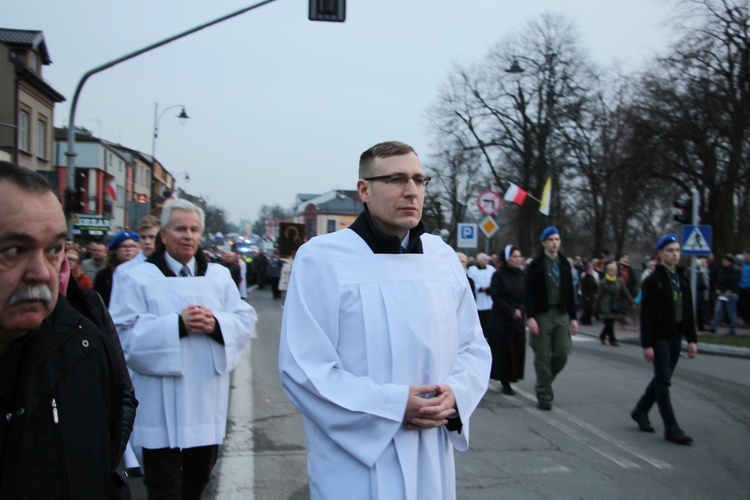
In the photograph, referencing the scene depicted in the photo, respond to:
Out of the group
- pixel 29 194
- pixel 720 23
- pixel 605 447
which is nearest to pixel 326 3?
pixel 605 447

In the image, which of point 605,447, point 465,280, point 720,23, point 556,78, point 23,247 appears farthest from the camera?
point 556,78

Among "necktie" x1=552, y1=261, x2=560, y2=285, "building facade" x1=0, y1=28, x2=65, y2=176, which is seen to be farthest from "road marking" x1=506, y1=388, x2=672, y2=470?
"building facade" x1=0, y1=28, x2=65, y2=176

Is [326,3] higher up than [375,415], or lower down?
higher up

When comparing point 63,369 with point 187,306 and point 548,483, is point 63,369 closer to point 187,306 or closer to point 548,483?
point 187,306

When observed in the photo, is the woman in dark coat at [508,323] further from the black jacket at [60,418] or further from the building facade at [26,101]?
the building facade at [26,101]

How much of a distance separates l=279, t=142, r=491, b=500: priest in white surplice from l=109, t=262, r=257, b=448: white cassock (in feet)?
4.53

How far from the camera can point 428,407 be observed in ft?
8.47

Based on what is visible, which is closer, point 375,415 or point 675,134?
point 375,415

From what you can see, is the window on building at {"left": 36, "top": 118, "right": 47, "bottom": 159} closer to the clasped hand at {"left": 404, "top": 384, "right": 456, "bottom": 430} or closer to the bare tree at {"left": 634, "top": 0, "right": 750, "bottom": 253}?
the bare tree at {"left": 634, "top": 0, "right": 750, "bottom": 253}

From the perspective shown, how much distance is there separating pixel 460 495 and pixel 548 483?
2.45ft

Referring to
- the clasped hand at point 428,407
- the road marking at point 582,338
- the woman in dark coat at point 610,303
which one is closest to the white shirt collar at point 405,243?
the clasped hand at point 428,407

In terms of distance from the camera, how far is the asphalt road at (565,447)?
537 cm

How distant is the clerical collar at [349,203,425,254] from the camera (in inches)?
111

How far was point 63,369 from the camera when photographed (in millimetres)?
1730
